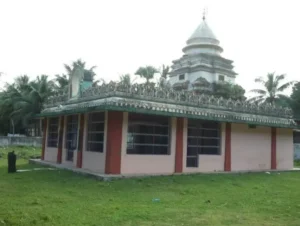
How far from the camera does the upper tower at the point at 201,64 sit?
3284 centimetres

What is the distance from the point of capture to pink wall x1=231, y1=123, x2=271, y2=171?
17297mm

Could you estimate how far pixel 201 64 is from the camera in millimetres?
32688

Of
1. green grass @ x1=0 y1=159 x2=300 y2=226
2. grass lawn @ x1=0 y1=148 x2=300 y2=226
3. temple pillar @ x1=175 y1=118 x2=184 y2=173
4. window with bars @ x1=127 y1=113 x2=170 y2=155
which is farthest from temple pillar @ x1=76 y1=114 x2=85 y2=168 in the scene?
temple pillar @ x1=175 y1=118 x2=184 y2=173

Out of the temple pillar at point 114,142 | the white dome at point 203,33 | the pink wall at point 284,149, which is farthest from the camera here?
the white dome at point 203,33

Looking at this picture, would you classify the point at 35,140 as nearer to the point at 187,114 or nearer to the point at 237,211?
the point at 187,114

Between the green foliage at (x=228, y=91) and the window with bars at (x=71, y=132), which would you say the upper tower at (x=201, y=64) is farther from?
the window with bars at (x=71, y=132)

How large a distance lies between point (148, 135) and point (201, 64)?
1951 cm

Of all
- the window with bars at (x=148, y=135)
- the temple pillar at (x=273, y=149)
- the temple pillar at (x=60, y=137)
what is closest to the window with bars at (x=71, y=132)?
the temple pillar at (x=60, y=137)

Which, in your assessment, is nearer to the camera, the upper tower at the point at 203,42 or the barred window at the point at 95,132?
the barred window at the point at 95,132

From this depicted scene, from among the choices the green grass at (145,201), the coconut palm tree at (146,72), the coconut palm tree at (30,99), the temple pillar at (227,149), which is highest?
the coconut palm tree at (146,72)

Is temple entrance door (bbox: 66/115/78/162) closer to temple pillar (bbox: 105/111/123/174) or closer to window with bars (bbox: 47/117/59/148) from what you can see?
window with bars (bbox: 47/117/59/148)

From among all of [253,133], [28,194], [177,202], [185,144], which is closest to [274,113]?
[253,133]

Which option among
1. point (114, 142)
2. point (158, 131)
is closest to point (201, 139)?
point (158, 131)

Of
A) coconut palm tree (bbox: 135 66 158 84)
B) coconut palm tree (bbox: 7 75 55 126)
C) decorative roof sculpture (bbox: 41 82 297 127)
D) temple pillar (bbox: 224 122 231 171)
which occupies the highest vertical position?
coconut palm tree (bbox: 135 66 158 84)
